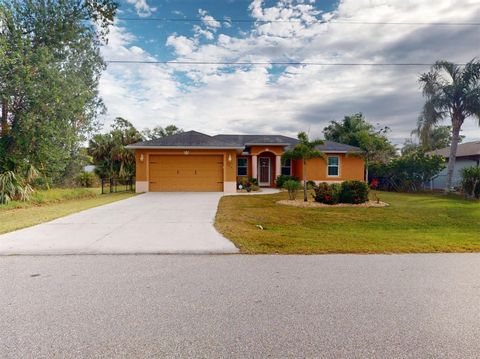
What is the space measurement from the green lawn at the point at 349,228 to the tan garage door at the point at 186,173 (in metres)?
5.42

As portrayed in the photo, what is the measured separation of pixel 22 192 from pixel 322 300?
45.5 feet

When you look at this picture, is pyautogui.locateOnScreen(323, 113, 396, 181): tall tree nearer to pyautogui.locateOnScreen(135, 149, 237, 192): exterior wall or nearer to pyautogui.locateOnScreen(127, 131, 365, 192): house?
pyautogui.locateOnScreen(135, 149, 237, 192): exterior wall

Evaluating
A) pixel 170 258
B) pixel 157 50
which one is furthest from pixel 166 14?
pixel 170 258

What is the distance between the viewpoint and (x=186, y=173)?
55.8ft

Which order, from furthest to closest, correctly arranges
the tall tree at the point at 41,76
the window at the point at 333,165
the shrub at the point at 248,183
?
the window at the point at 333,165 < the shrub at the point at 248,183 < the tall tree at the point at 41,76

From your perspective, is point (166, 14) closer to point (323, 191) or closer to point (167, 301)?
point (323, 191)

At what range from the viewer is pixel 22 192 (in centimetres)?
1230

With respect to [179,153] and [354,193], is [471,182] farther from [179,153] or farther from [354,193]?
[179,153]

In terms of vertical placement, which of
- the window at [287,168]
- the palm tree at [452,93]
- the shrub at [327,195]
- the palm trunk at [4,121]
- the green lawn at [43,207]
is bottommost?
the green lawn at [43,207]

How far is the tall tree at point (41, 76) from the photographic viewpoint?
12.4 meters

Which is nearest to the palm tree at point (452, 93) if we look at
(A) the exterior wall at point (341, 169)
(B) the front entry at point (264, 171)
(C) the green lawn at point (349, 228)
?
(A) the exterior wall at point (341, 169)

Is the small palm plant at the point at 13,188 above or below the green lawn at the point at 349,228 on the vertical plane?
above

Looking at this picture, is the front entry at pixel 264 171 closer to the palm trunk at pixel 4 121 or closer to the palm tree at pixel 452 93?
the palm tree at pixel 452 93

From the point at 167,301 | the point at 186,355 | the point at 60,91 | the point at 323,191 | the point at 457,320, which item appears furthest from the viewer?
the point at 60,91
